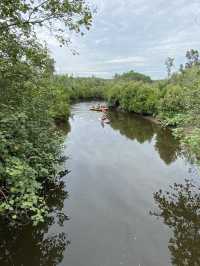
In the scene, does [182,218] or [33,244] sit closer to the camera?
[33,244]

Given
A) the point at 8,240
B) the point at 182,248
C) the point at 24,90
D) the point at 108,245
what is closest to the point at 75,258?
the point at 108,245

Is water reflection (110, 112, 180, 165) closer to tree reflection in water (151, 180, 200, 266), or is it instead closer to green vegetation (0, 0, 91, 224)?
tree reflection in water (151, 180, 200, 266)

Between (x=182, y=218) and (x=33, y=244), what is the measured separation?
21.4 ft

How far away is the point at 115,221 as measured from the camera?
1245 centimetres

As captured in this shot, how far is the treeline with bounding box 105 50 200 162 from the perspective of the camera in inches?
452

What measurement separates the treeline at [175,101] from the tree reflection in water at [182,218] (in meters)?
3.03

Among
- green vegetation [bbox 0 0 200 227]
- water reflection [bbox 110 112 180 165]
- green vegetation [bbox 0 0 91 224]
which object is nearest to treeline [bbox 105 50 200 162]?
green vegetation [bbox 0 0 200 227]

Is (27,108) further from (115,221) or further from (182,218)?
(182,218)

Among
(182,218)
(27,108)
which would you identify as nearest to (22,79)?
(27,108)

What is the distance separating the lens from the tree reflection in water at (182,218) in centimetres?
1020

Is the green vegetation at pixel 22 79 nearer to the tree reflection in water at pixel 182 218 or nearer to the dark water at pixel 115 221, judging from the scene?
the dark water at pixel 115 221

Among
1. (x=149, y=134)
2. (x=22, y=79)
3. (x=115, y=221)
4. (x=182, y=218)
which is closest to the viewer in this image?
(x=22, y=79)

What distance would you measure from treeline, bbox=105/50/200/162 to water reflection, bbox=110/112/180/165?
1.66 metres

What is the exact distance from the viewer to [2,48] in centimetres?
A: 838
